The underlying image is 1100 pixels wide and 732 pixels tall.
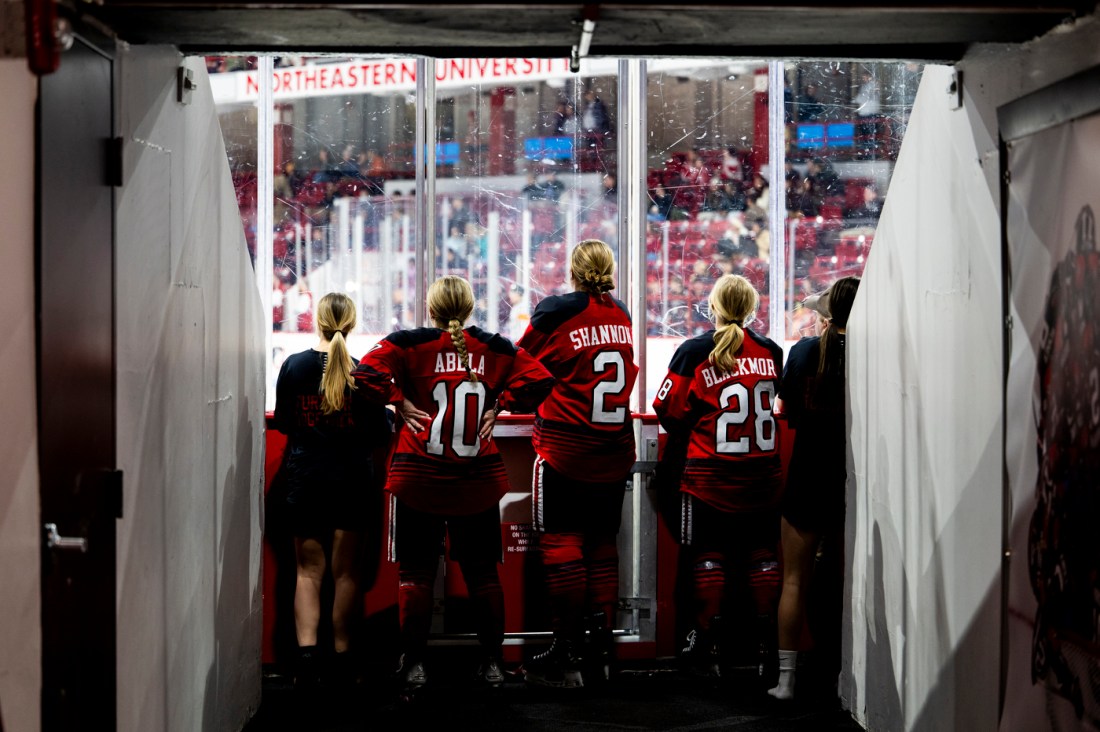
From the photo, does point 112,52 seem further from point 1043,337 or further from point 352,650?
point 352,650

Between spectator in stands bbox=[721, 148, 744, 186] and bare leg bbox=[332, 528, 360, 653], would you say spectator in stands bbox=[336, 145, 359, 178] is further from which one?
bare leg bbox=[332, 528, 360, 653]

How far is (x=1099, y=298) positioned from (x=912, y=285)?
1347 millimetres

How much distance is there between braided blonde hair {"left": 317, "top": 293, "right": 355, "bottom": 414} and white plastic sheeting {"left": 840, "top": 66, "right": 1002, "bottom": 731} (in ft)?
6.03

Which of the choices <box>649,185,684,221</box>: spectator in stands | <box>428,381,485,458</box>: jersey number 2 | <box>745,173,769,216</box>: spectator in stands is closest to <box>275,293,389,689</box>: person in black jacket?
<box>428,381,485,458</box>: jersey number 2

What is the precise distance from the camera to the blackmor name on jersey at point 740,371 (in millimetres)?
4656

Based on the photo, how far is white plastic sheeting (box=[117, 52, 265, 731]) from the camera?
2891 millimetres

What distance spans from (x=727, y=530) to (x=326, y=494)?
1528mm

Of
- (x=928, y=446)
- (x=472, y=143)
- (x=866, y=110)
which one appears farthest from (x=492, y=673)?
(x=866, y=110)

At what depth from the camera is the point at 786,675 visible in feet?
14.7

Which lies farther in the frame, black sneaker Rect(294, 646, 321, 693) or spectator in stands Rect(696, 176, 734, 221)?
spectator in stands Rect(696, 176, 734, 221)

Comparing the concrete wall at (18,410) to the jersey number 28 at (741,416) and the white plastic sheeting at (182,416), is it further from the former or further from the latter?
the jersey number 28 at (741,416)

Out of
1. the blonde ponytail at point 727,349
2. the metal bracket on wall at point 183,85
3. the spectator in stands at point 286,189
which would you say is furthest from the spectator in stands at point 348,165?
the metal bracket on wall at point 183,85

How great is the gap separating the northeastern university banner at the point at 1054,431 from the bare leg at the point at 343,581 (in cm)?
253

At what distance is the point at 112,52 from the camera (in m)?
2.73
